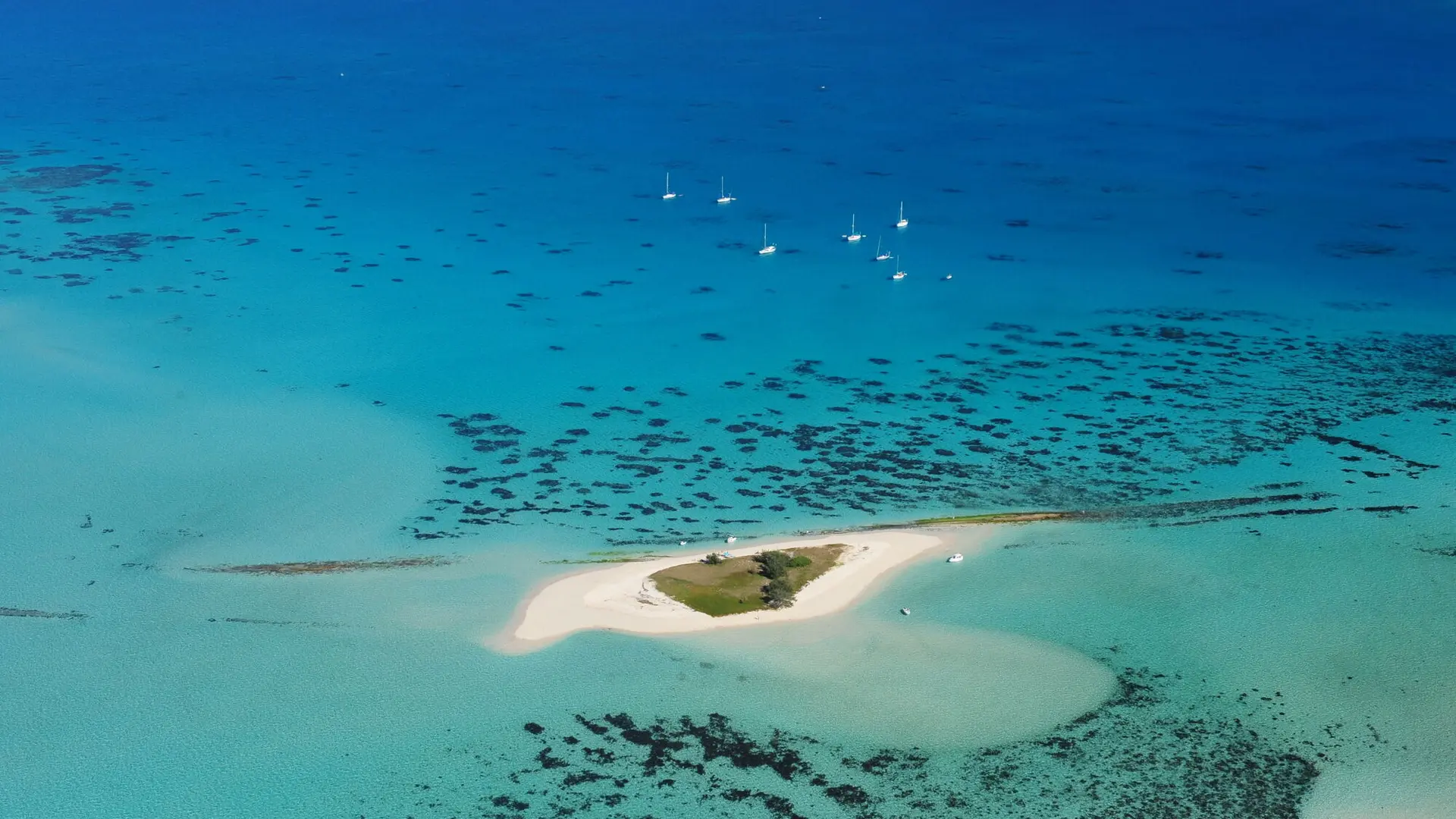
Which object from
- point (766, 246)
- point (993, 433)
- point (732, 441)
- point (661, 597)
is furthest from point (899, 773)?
point (766, 246)

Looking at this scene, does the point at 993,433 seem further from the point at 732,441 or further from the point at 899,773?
the point at 899,773

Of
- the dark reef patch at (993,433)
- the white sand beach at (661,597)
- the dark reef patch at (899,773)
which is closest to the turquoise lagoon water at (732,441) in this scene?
the dark reef patch at (899,773)

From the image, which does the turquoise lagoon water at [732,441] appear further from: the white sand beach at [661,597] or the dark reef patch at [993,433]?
the white sand beach at [661,597]

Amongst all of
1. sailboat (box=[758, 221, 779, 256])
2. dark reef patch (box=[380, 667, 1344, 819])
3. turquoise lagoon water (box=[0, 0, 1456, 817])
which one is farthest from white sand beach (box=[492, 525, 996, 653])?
sailboat (box=[758, 221, 779, 256])

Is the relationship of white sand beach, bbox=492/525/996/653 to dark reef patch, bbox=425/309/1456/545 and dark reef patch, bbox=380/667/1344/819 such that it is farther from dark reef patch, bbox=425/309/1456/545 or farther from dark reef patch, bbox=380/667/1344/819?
dark reef patch, bbox=380/667/1344/819

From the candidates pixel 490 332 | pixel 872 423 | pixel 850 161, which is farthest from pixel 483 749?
pixel 850 161

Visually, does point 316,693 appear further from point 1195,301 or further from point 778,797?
point 1195,301
